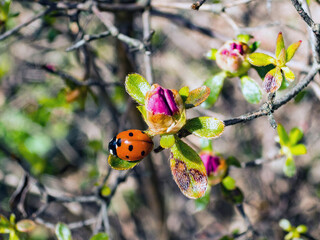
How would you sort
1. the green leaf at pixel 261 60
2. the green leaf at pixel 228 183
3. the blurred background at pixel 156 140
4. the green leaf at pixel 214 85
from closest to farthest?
1. the green leaf at pixel 261 60
2. the green leaf at pixel 214 85
3. the green leaf at pixel 228 183
4. the blurred background at pixel 156 140

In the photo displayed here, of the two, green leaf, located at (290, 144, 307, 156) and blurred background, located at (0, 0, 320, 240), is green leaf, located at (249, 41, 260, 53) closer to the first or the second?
green leaf, located at (290, 144, 307, 156)

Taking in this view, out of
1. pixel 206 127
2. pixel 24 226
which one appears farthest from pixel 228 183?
pixel 24 226

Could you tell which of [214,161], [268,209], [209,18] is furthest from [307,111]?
[214,161]

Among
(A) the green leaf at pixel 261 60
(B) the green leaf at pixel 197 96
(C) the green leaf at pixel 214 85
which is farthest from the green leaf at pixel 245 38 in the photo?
(B) the green leaf at pixel 197 96

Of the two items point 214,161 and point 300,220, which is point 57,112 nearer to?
point 214,161

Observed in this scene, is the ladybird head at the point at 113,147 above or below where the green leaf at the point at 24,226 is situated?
above

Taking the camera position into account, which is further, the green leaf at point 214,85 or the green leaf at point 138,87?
the green leaf at point 214,85

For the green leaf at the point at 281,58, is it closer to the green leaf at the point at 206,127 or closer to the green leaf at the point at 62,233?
the green leaf at the point at 206,127
